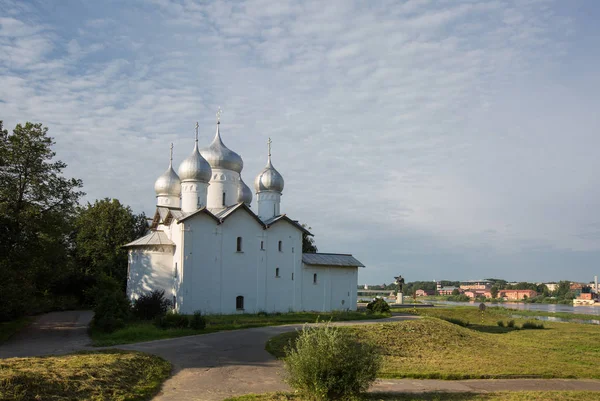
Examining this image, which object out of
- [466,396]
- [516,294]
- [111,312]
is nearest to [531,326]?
[466,396]

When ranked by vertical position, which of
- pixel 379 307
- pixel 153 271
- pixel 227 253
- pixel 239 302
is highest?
pixel 227 253

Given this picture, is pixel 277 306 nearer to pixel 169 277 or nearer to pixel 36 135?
pixel 169 277

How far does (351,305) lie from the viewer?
38.3 m

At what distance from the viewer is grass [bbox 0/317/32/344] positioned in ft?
72.3

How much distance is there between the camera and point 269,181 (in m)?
36.4

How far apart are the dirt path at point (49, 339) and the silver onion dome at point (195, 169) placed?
10812 millimetres

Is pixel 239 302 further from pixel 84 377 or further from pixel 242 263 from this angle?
pixel 84 377

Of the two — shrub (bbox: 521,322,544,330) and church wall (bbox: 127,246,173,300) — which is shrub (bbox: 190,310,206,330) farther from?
shrub (bbox: 521,322,544,330)

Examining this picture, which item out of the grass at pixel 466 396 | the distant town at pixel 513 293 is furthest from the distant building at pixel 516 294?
the grass at pixel 466 396

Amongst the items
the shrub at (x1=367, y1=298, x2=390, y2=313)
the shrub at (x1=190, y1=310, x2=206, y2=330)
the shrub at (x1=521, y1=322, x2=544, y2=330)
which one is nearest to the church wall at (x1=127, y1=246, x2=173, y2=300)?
the shrub at (x1=190, y1=310, x2=206, y2=330)

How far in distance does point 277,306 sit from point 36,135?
57.7 feet

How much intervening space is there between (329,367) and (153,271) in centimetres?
2301

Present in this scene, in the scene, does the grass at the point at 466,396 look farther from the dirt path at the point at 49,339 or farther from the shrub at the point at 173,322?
the shrub at the point at 173,322

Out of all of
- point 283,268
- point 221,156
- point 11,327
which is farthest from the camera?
point 221,156
